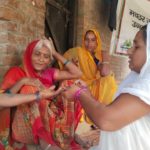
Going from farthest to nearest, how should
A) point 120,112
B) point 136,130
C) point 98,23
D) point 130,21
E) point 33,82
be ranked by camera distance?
1. point 130,21
2. point 98,23
3. point 33,82
4. point 136,130
5. point 120,112

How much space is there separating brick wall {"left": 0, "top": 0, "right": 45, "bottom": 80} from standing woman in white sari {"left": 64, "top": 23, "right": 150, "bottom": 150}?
4.87 feet

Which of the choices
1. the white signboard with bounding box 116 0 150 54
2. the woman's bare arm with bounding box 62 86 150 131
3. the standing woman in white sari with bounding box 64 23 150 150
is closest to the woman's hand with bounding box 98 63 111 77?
the white signboard with bounding box 116 0 150 54

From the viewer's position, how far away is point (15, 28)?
3127mm

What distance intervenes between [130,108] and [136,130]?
27 centimetres

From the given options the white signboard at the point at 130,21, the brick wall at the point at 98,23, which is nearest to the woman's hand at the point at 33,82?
the brick wall at the point at 98,23

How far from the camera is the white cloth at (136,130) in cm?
142

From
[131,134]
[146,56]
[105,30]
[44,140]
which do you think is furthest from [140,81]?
[105,30]

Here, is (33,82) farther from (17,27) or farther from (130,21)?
(130,21)

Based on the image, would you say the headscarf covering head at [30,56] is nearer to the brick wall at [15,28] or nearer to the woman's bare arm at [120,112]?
the brick wall at [15,28]

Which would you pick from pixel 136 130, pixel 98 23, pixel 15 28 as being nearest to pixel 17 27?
pixel 15 28

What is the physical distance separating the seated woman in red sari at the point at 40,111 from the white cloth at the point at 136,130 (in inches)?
37.4

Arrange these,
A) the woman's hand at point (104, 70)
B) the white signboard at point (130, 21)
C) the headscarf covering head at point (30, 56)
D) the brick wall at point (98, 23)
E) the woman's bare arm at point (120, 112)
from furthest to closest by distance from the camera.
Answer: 1. the white signboard at point (130, 21)
2. the brick wall at point (98, 23)
3. the woman's hand at point (104, 70)
4. the headscarf covering head at point (30, 56)
5. the woman's bare arm at point (120, 112)

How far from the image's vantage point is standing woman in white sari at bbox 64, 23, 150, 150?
4.53 feet

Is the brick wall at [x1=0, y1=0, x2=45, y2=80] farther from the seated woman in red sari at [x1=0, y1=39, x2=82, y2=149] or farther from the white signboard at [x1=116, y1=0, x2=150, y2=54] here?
the white signboard at [x1=116, y1=0, x2=150, y2=54]
